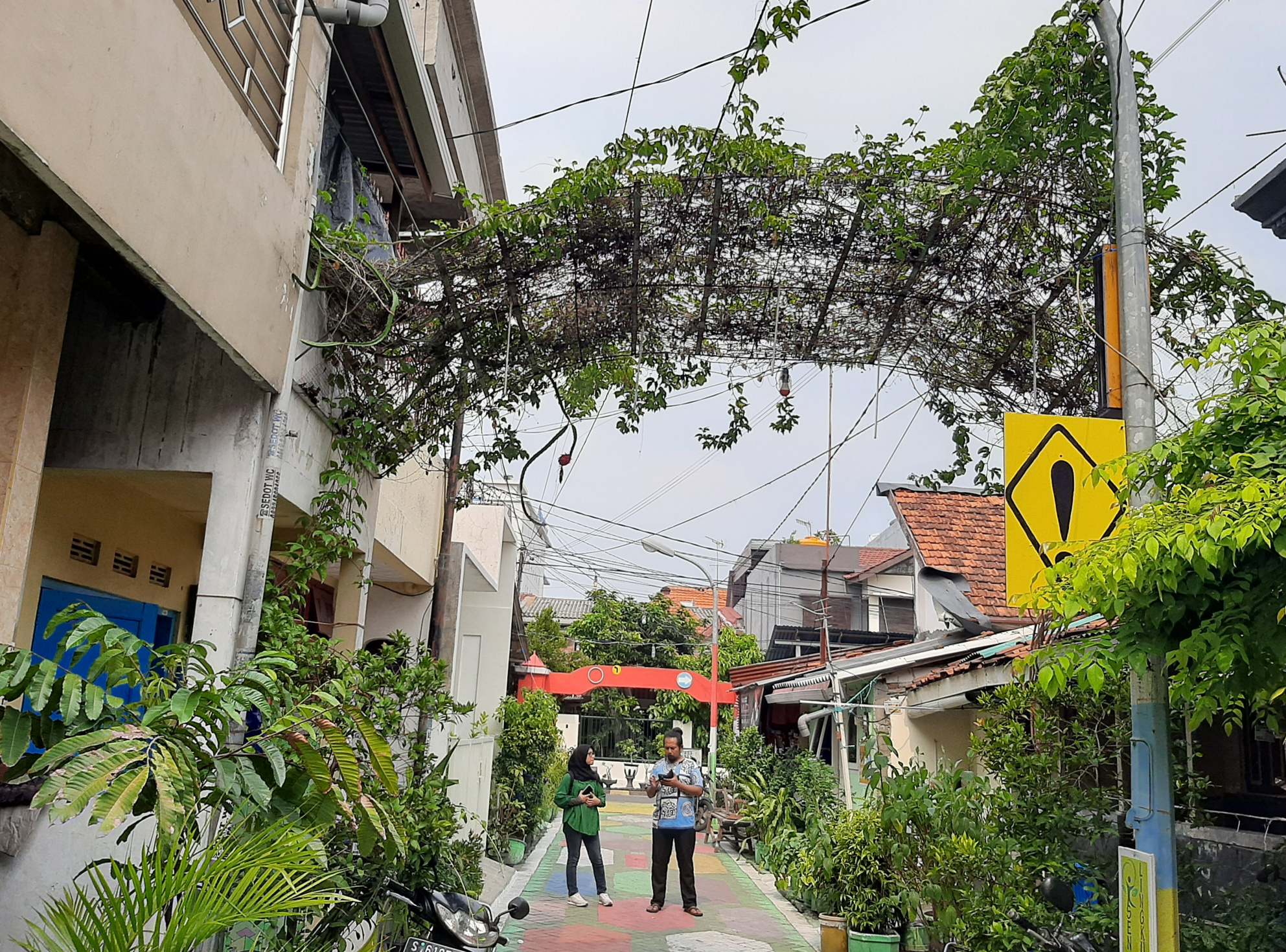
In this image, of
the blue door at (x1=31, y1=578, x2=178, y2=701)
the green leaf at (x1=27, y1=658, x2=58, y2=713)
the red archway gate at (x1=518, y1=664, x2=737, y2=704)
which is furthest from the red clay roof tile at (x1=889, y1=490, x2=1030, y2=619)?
the green leaf at (x1=27, y1=658, x2=58, y2=713)

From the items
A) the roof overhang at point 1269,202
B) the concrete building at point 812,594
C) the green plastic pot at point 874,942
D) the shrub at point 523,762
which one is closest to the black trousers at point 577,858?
the shrub at point 523,762

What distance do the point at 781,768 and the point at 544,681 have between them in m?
7.04

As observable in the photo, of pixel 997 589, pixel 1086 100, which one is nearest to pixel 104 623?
pixel 1086 100

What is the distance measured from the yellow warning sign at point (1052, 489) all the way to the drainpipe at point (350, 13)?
4.45 m

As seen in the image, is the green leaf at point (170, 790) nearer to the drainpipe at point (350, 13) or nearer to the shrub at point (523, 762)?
the drainpipe at point (350, 13)

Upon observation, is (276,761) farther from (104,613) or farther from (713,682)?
(713,682)

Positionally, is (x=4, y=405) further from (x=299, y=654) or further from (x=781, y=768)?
(x=781, y=768)

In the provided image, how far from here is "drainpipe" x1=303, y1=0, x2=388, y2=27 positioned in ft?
20.7

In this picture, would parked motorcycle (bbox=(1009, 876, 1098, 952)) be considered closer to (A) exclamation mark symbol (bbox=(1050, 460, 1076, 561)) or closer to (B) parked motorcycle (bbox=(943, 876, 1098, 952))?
(B) parked motorcycle (bbox=(943, 876, 1098, 952))

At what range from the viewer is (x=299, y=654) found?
21.2 ft

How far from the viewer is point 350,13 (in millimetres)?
6355

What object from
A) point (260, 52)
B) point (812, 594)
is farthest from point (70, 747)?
point (812, 594)

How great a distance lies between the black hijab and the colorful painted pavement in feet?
4.28

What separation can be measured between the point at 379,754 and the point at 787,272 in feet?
17.5
